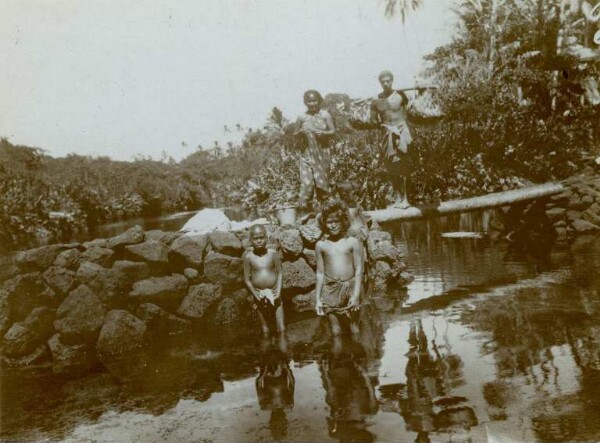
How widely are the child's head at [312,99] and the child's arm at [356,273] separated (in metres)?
3.38

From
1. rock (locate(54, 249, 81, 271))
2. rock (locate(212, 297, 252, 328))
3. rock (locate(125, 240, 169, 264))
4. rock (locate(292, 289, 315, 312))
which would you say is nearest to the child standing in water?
rock (locate(292, 289, 315, 312))

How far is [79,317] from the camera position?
673 centimetres

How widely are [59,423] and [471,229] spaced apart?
15.5 m

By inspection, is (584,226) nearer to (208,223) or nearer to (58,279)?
(208,223)

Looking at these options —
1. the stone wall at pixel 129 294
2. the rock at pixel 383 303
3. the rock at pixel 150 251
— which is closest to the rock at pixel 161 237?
the stone wall at pixel 129 294

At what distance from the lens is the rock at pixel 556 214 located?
13148 mm

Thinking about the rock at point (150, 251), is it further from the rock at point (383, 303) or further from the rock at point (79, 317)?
the rock at point (383, 303)

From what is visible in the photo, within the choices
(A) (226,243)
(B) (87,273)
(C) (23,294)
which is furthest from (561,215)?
(C) (23,294)

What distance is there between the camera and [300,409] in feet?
13.9

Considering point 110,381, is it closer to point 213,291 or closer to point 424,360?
point 213,291

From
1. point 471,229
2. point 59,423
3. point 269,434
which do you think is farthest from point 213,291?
point 471,229

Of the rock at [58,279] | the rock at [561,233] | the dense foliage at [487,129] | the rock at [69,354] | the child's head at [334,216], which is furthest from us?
the dense foliage at [487,129]

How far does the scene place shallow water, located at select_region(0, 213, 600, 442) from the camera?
379 centimetres

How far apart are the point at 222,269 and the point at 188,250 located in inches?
23.1
